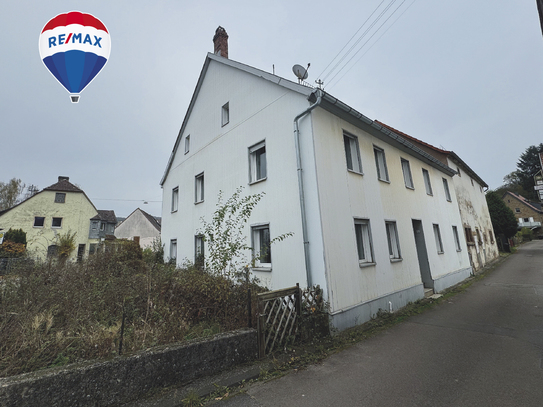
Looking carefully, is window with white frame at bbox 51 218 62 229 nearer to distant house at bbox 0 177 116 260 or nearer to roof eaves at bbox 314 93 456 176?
distant house at bbox 0 177 116 260

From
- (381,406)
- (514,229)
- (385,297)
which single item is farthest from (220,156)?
(514,229)

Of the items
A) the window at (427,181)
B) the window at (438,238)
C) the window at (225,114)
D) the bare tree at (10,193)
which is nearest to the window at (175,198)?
the window at (225,114)

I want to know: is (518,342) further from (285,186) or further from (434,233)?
(434,233)

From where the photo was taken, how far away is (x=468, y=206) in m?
17.5

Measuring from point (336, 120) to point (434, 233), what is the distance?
26.8 feet

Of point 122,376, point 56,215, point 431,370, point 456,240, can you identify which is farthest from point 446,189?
point 56,215

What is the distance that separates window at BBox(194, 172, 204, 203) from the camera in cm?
1156

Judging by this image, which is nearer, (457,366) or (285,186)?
(457,366)

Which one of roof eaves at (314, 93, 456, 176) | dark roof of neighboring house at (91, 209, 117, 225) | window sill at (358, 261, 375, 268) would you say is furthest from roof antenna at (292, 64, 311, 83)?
dark roof of neighboring house at (91, 209, 117, 225)

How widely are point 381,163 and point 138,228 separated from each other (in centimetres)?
3732

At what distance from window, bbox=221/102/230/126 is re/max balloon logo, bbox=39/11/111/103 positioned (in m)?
4.38

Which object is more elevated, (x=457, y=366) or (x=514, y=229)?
(x=514, y=229)

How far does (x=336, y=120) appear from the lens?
25.6 ft

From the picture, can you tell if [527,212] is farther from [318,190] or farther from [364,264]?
[318,190]
